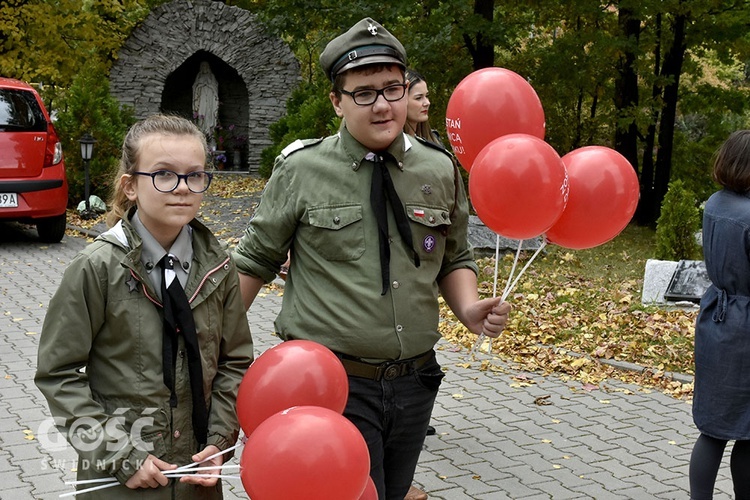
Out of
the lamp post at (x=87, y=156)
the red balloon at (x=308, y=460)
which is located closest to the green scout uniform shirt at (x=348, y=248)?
the red balloon at (x=308, y=460)

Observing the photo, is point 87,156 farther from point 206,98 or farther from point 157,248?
point 157,248

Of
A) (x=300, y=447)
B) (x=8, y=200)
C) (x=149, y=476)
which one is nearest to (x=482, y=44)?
(x=8, y=200)

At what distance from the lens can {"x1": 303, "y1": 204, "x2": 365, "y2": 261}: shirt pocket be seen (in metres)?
3.11

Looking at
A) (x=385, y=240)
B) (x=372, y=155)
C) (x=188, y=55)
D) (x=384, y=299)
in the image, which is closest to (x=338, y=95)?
(x=372, y=155)

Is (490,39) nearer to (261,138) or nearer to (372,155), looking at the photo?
(261,138)

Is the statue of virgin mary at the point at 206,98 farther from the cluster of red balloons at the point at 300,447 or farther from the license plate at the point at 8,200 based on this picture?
the cluster of red balloons at the point at 300,447

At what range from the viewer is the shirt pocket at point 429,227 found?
3184mm

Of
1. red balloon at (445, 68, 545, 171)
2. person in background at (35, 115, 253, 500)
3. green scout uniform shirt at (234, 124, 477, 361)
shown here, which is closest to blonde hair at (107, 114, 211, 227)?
person in background at (35, 115, 253, 500)

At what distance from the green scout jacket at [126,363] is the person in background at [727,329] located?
8.12 ft

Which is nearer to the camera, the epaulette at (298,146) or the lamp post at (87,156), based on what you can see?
the epaulette at (298,146)

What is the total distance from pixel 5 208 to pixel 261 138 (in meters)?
11.2

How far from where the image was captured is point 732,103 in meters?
17.0

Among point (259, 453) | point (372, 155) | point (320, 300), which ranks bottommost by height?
point (259, 453)

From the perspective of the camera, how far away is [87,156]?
14.7m
